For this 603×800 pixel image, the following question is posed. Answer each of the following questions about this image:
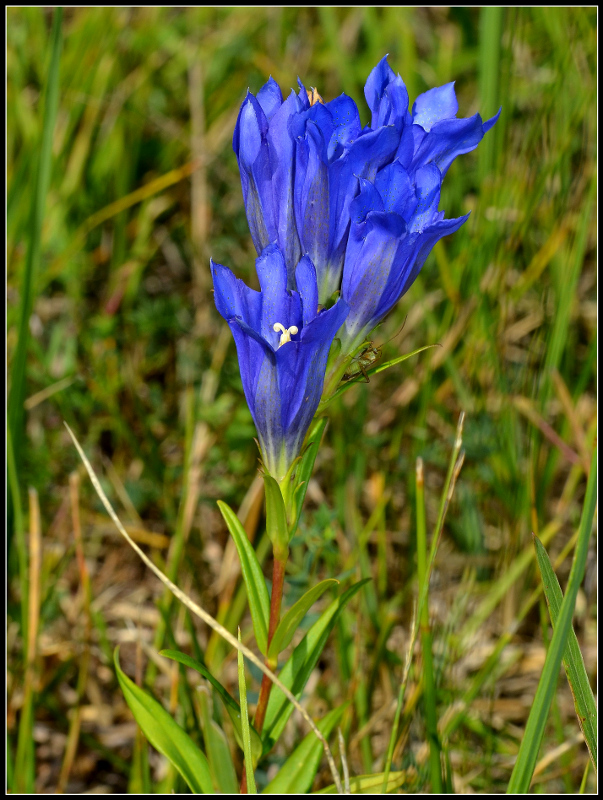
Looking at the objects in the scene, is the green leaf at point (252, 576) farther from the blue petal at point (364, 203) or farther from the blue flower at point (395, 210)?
the blue petal at point (364, 203)

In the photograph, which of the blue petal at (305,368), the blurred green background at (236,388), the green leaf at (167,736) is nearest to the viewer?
the blue petal at (305,368)

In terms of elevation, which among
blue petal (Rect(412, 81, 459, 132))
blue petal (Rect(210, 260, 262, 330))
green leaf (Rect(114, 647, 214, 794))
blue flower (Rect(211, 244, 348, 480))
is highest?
blue petal (Rect(412, 81, 459, 132))

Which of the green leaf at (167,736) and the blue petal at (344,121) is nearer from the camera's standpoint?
the blue petal at (344,121)

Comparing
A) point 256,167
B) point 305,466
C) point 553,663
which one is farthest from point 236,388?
point 553,663

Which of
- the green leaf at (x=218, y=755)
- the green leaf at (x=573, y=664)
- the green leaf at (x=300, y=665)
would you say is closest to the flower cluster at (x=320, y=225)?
the green leaf at (x=300, y=665)

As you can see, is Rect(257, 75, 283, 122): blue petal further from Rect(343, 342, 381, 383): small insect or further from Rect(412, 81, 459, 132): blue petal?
Rect(343, 342, 381, 383): small insect

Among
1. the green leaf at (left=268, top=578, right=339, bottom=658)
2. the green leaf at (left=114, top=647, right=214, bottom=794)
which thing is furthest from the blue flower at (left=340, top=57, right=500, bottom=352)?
the green leaf at (left=114, top=647, right=214, bottom=794)

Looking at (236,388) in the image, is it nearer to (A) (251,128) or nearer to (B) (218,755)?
(B) (218,755)
